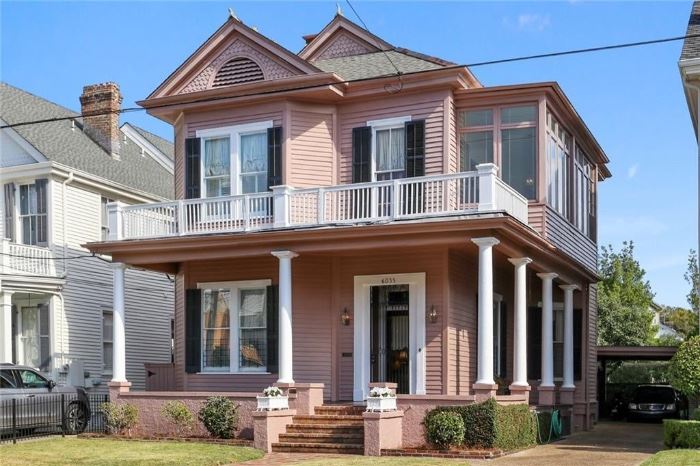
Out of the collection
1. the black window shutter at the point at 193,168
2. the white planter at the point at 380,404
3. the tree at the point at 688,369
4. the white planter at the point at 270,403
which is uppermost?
the black window shutter at the point at 193,168

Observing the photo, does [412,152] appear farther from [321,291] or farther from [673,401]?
[673,401]

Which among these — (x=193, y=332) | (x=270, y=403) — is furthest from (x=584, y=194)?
(x=270, y=403)

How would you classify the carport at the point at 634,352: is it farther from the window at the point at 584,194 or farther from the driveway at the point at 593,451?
the driveway at the point at 593,451

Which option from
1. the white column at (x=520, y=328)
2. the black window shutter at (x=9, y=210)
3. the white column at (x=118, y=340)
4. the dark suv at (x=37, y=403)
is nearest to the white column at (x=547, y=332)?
the white column at (x=520, y=328)

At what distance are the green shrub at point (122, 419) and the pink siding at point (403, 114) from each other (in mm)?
6899

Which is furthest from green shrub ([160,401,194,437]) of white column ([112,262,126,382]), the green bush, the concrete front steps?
the green bush

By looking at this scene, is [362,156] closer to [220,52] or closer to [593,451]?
[220,52]

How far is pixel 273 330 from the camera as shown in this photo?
888 inches

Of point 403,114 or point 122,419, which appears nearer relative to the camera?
point 122,419

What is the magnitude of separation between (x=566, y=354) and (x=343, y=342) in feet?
21.0

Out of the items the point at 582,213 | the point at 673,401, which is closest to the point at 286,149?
the point at 582,213

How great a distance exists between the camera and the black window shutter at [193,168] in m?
23.9

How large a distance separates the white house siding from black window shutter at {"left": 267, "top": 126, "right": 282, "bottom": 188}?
28.7 feet

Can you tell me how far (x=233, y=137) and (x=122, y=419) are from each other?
6.90 meters
